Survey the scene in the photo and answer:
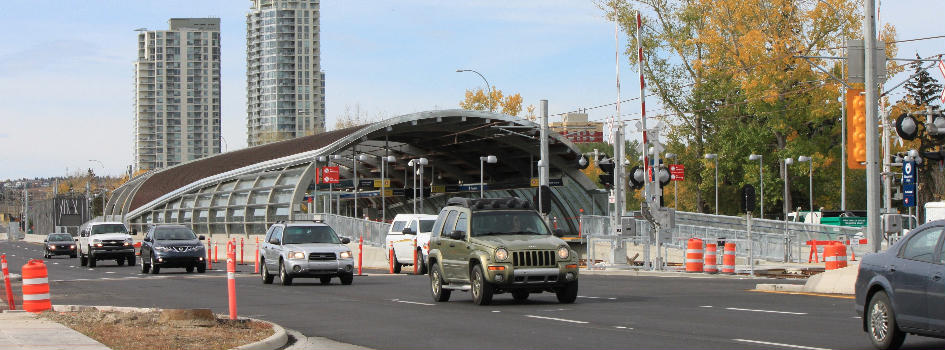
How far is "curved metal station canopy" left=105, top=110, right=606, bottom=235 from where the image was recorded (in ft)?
218

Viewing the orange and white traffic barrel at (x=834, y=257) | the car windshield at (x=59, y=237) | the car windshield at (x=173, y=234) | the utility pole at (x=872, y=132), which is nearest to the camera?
the utility pole at (x=872, y=132)

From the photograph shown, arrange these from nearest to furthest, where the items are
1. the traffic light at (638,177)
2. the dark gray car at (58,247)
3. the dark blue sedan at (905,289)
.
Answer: the dark blue sedan at (905,289)
the traffic light at (638,177)
the dark gray car at (58,247)

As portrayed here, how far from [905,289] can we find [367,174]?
75272 millimetres

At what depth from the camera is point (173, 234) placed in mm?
39438

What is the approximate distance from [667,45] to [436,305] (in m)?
53.8

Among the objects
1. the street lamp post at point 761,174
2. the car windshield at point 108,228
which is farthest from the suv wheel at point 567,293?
the street lamp post at point 761,174

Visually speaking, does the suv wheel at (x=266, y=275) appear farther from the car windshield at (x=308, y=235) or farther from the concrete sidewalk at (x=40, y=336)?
the concrete sidewalk at (x=40, y=336)

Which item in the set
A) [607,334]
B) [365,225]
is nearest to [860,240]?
[365,225]

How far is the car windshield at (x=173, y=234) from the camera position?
3912cm

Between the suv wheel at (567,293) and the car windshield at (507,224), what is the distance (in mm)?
1087

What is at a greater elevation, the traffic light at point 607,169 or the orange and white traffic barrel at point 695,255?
the traffic light at point 607,169

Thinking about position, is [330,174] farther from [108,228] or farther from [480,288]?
[480,288]

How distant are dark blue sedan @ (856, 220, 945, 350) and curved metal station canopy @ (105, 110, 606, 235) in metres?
46.2

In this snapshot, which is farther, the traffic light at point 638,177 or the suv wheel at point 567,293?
the traffic light at point 638,177
